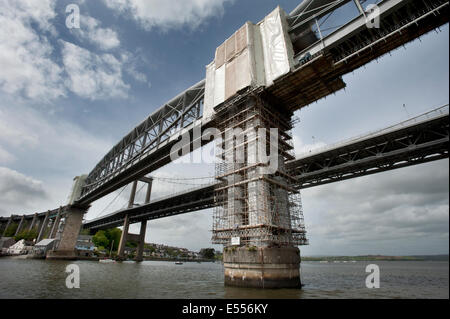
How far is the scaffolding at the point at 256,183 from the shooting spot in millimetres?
14641

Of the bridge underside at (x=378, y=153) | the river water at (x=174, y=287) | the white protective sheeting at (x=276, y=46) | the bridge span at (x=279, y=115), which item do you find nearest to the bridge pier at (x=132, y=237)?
the river water at (x=174, y=287)

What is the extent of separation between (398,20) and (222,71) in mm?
13507

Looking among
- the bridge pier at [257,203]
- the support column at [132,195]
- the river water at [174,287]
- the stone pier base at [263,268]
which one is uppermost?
the support column at [132,195]

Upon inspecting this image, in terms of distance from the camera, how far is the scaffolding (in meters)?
14.6

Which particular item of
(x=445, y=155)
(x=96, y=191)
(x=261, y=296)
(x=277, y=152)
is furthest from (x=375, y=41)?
(x=96, y=191)

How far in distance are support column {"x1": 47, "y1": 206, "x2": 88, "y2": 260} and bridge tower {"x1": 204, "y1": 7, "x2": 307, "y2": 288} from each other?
53.1 meters

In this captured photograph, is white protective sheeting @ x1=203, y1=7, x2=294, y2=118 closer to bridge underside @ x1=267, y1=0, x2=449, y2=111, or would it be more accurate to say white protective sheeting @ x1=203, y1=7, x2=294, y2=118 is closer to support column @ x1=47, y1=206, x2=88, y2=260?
bridge underside @ x1=267, y1=0, x2=449, y2=111

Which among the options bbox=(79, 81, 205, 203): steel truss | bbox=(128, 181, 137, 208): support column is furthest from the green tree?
bbox=(79, 81, 205, 203): steel truss

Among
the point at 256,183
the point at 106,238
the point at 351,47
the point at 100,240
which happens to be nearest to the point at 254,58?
the point at 351,47

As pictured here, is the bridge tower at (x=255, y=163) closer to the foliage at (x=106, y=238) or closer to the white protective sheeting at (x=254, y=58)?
the white protective sheeting at (x=254, y=58)

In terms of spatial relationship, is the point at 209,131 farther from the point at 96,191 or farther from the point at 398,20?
the point at 96,191

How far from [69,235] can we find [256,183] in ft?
193

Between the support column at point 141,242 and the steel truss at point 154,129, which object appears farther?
the support column at point 141,242

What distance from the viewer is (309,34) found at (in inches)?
806
